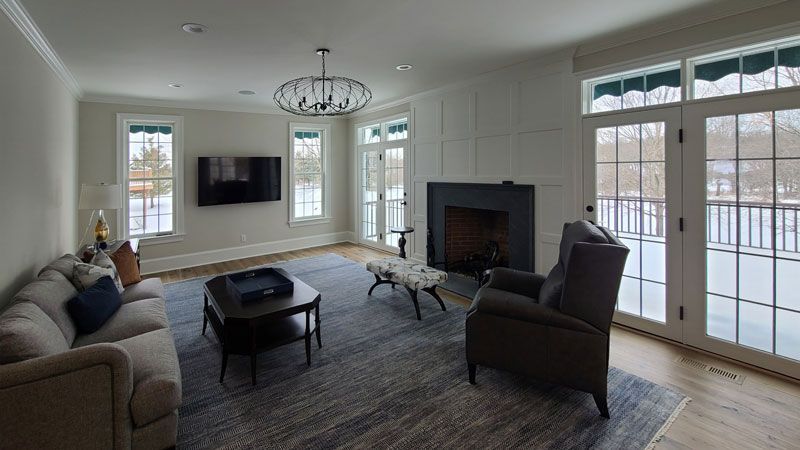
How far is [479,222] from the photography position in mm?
5359

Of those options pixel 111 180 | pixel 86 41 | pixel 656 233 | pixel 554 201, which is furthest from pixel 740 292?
pixel 111 180

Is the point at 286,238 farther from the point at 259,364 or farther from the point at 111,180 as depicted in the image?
the point at 259,364

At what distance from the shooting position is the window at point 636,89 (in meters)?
3.16

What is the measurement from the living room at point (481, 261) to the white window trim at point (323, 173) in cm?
222

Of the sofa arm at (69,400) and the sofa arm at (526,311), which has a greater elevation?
the sofa arm at (526,311)

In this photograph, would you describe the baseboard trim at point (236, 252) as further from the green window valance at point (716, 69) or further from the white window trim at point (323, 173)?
the green window valance at point (716, 69)

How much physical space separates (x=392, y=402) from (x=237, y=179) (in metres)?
5.16

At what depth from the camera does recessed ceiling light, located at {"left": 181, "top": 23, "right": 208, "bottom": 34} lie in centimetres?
300

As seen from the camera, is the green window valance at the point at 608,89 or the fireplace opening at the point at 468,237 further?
the fireplace opening at the point at 468,237

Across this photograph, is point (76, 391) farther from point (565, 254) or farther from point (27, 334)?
point (565, 254)

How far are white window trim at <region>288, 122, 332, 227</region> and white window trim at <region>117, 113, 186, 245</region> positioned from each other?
1784 millimetres

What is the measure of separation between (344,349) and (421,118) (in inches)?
146

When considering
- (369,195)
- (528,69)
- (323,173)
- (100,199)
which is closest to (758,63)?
(528,69)

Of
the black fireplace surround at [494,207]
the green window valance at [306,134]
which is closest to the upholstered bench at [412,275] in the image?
the black fireplace surround at [494,207]
